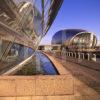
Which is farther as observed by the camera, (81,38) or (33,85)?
(81,38)

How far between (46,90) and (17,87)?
650mm

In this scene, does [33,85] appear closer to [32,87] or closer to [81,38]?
[32,87]

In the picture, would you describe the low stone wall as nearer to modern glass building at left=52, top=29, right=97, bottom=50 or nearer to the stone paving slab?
the stone paving slab

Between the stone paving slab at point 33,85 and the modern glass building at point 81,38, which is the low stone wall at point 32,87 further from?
the modern glass building at point 81,38

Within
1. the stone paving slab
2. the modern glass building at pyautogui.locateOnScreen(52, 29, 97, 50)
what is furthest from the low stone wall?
the modern glass building at pyautogui.locateOnScreen(52, 29, 97, 50)

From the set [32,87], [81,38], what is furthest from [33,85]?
[81,38]

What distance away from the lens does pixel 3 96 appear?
5.95 metres

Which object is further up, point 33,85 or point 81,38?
point 81,38

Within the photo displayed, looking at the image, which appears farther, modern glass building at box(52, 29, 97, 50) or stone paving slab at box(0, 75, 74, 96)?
modern glass building at box(52, 29, 97, 50)

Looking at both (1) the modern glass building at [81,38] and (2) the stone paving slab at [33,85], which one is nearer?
(2) the stone paving slab at [33,85]

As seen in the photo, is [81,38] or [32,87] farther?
[81,38]

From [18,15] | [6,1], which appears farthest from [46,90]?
[18,15]

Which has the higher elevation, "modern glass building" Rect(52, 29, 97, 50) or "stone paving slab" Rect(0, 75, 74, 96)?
"modern glass building" Rect(52, 29, 97, 50)

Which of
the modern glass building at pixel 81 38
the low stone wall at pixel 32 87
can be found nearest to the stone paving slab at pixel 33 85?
the low stone wall at pixel 32 87
